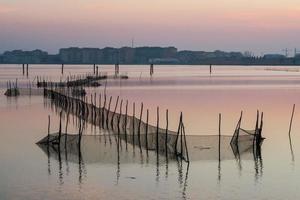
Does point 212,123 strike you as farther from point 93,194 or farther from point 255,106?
point 93,194

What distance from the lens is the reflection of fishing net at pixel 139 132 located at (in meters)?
21.3

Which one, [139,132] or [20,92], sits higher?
[139,132]

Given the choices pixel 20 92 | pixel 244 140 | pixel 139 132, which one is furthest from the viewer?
pixel 20 92

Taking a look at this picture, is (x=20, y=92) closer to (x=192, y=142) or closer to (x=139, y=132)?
(x=139, y=132)

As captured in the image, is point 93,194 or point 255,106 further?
point 255,106

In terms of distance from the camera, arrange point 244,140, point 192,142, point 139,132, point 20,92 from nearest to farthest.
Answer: point 192,142 → point 244,140 → point 139,132 → point 20,92

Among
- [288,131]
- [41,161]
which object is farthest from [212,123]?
[41,161]

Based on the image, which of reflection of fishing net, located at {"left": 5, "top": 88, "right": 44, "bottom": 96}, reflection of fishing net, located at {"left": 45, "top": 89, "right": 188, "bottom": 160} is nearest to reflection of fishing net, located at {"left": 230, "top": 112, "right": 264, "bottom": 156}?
reflection of fishing net, located at {"left": 45, "top": 89, "right": 188, "bottom": 160}

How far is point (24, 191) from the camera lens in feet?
55.2

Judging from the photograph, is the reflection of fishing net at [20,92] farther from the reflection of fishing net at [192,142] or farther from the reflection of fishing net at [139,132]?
the reflection of fishing net at [192,142]

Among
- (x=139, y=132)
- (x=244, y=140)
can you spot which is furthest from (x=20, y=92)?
(x=244, y=140)

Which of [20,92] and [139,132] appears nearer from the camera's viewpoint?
[139,132]

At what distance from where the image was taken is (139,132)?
915 inches

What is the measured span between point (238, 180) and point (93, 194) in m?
4.52
